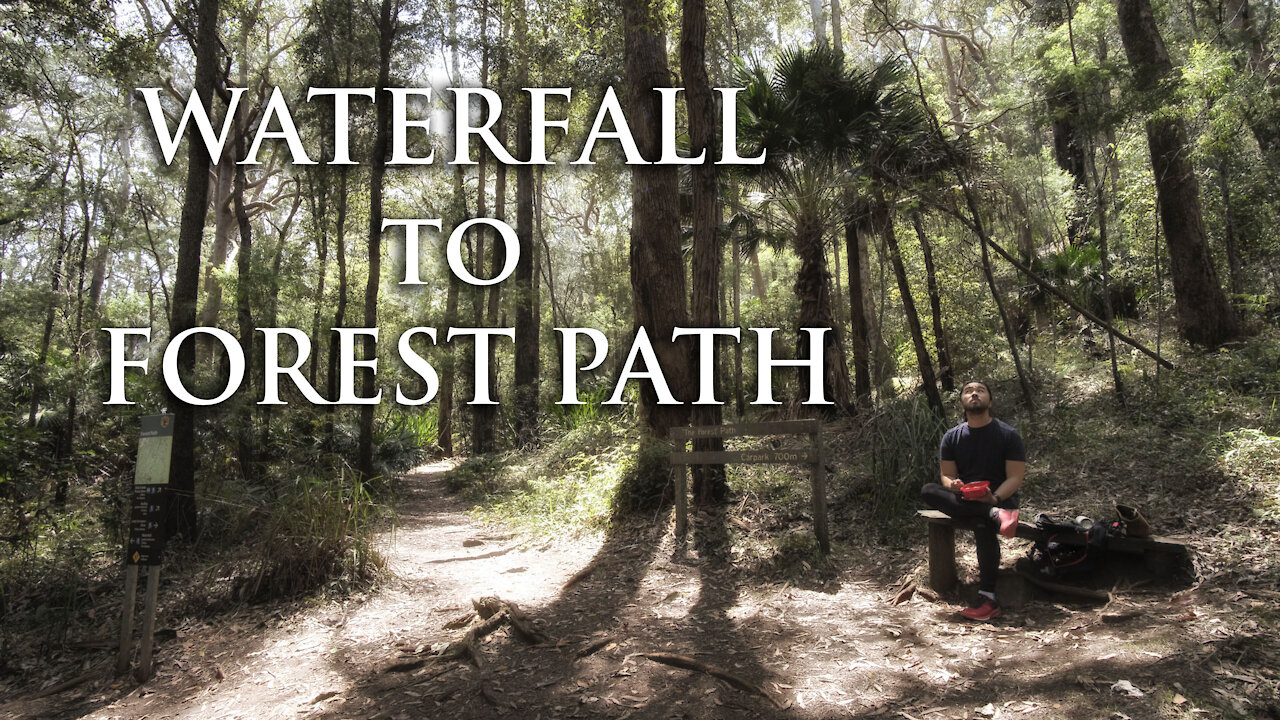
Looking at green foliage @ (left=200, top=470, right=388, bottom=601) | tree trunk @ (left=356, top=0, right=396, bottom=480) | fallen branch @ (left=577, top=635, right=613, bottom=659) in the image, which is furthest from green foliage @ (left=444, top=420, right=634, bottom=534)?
fallen branch @ (left=577, top=635, right=613, bottom=659)

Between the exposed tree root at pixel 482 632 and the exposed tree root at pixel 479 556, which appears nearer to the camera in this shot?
the exposed tree root at pixel 482 632

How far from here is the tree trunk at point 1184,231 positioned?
9500 millimetres

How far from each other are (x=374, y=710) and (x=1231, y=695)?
407cm

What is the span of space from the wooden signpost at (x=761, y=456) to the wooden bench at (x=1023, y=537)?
1.07 metres

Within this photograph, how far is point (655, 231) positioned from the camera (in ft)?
28.4

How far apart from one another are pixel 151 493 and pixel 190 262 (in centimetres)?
412

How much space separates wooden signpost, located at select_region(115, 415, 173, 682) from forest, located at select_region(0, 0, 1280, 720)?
0.30 metres

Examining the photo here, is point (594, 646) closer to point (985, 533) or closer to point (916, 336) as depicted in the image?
point (985, 533)

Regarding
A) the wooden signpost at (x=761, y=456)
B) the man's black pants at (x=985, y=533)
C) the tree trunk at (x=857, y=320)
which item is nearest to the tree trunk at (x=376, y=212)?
the wooden signpost at (x=761, y=456)

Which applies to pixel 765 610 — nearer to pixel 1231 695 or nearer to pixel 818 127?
pixel 1231 695

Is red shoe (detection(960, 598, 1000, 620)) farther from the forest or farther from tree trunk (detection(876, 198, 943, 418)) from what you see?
tree trunk (detection(876, 198, 943, 418))

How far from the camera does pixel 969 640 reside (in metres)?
4.14

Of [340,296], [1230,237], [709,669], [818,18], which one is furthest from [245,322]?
[818,18]

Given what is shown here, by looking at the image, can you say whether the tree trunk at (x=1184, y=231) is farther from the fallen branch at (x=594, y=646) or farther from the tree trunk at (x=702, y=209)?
the fallen branch at (x=594, y=646)
